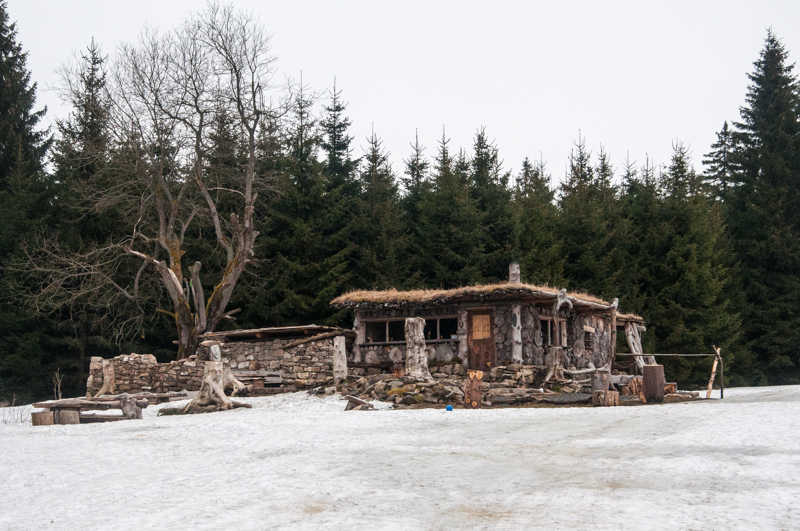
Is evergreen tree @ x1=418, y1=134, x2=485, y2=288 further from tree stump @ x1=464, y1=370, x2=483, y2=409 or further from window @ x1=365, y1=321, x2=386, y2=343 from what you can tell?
tree stump @ x1=464, y1=370, x2=483, y2=409

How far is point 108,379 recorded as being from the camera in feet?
80.0

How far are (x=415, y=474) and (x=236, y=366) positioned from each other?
661 inches

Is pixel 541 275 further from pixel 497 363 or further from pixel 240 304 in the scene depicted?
pixel 240 304

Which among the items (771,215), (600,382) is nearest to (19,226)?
(600,382)

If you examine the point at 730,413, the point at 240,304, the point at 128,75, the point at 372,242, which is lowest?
the point at 730,413

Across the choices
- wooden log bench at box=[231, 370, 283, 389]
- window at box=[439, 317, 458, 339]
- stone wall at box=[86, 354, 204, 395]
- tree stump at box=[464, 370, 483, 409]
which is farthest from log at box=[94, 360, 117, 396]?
tree stump at box=[464, 370, 483, 409]

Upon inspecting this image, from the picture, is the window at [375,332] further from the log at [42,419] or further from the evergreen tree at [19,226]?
the evergreen tree at [19,226]

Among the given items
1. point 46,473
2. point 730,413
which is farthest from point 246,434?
point 730,413

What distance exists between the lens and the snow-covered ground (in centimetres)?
681

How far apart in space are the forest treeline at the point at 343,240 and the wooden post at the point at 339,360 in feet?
25.8

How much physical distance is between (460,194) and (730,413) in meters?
20.2

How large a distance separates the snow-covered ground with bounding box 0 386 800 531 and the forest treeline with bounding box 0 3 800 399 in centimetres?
1749

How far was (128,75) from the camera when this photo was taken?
2950 centimetres

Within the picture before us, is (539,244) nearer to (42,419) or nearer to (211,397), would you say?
(211,397)
